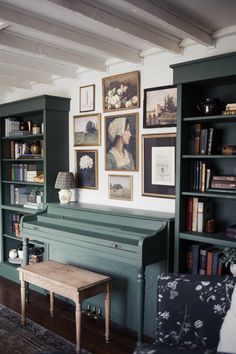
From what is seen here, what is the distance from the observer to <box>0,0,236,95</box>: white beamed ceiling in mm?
2227

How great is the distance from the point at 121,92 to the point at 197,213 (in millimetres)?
1419

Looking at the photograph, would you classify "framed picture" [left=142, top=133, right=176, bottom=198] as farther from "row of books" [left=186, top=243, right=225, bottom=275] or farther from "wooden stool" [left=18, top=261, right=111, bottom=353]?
"wooden stool" [left=18, top=261, right=111, bottom=353]

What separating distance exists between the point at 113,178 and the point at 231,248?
1.45 metres

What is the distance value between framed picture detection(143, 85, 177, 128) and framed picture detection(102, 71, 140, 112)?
13 cm

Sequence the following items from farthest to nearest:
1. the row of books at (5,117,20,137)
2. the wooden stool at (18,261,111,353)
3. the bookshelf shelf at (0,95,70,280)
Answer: the row of books at (5,117,20,137) → the bookshelf shelf at (0,95,70,280) → the wooden stool at (18,261,111,353)

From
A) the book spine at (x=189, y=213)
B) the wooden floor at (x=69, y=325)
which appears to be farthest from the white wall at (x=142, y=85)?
the wooden floor at (x=69, y=325)

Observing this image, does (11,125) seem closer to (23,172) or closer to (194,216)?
(23,172)

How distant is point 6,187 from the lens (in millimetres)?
4660

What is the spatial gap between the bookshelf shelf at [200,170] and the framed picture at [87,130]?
1.17m

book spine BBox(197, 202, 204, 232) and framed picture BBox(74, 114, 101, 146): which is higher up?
framed picture BBox(74, 114, 101, 146)

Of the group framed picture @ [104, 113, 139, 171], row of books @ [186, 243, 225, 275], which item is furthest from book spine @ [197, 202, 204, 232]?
framed picture @ [104, 113, 139, 171]

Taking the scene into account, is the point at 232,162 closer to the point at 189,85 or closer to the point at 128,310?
the point at 189,85

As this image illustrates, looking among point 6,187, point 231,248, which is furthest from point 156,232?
point 6,187

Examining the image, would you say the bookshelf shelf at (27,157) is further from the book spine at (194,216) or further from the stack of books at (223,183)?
the stack of books at (223,183)
